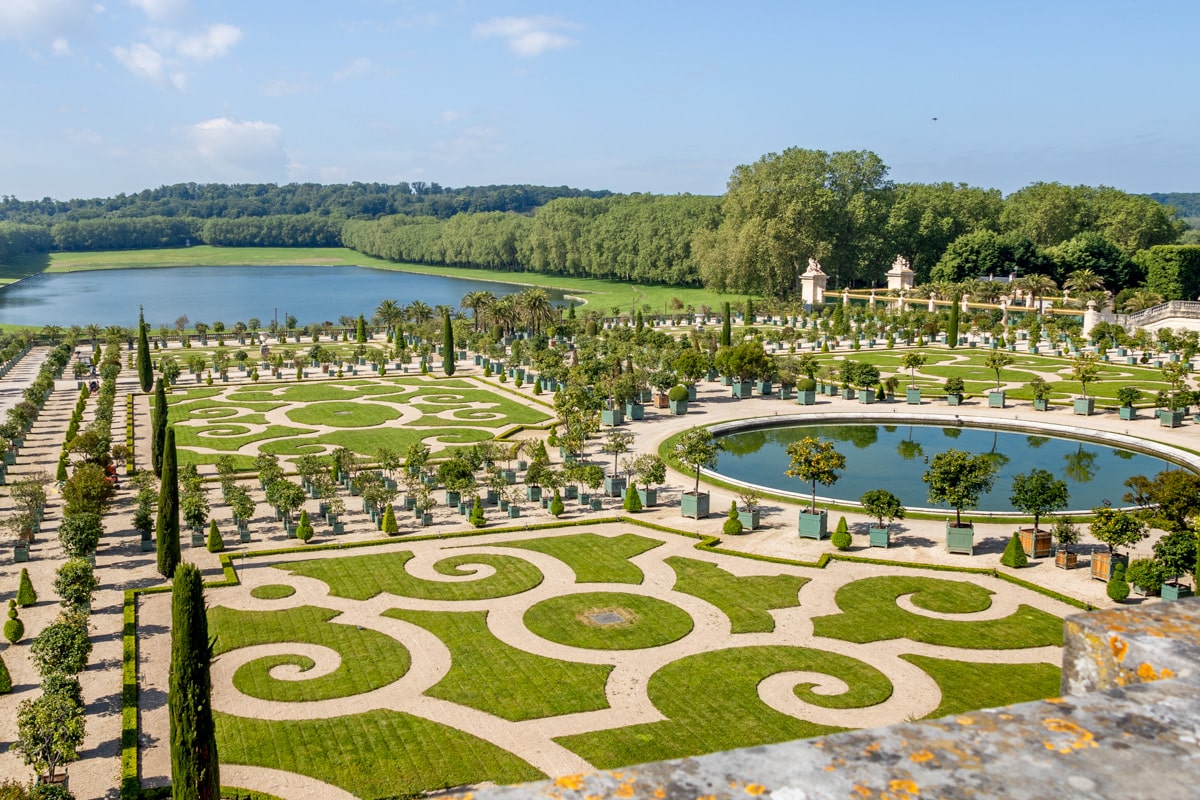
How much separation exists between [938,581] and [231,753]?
21.4 meters

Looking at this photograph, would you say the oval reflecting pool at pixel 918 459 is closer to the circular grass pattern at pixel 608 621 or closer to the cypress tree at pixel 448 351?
the circular grass pattern at pixel 608 621

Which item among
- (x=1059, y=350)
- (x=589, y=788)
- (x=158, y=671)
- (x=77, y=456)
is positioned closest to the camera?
(x=589, y=788)

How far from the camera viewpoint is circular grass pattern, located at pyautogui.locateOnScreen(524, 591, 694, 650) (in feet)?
89.1

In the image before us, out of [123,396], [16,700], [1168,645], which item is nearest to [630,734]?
[16,700]

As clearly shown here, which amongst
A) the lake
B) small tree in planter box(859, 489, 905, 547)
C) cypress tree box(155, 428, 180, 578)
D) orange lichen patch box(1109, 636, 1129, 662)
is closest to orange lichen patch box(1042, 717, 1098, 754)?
orange lichen patch box(1109, 636, 1129, 662)

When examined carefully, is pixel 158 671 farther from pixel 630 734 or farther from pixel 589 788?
pixel 589 788

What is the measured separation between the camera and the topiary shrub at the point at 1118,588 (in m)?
28.8

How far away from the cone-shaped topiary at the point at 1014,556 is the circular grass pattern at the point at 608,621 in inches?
445

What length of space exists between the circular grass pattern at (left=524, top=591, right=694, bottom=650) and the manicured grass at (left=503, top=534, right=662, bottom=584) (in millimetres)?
1572

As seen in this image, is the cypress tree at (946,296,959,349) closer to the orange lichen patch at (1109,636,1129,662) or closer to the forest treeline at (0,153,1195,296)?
the forest treeline at (0,153,1195,296)

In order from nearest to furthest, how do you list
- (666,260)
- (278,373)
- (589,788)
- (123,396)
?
1. (589,788)
2. (123,396)
3. (278,373)
4. (666,260)

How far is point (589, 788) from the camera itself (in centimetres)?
425

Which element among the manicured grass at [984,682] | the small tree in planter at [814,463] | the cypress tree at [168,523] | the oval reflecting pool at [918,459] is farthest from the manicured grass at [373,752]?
the oval reflecting pool at [918,459]

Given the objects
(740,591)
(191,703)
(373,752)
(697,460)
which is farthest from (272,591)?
(697,460)
